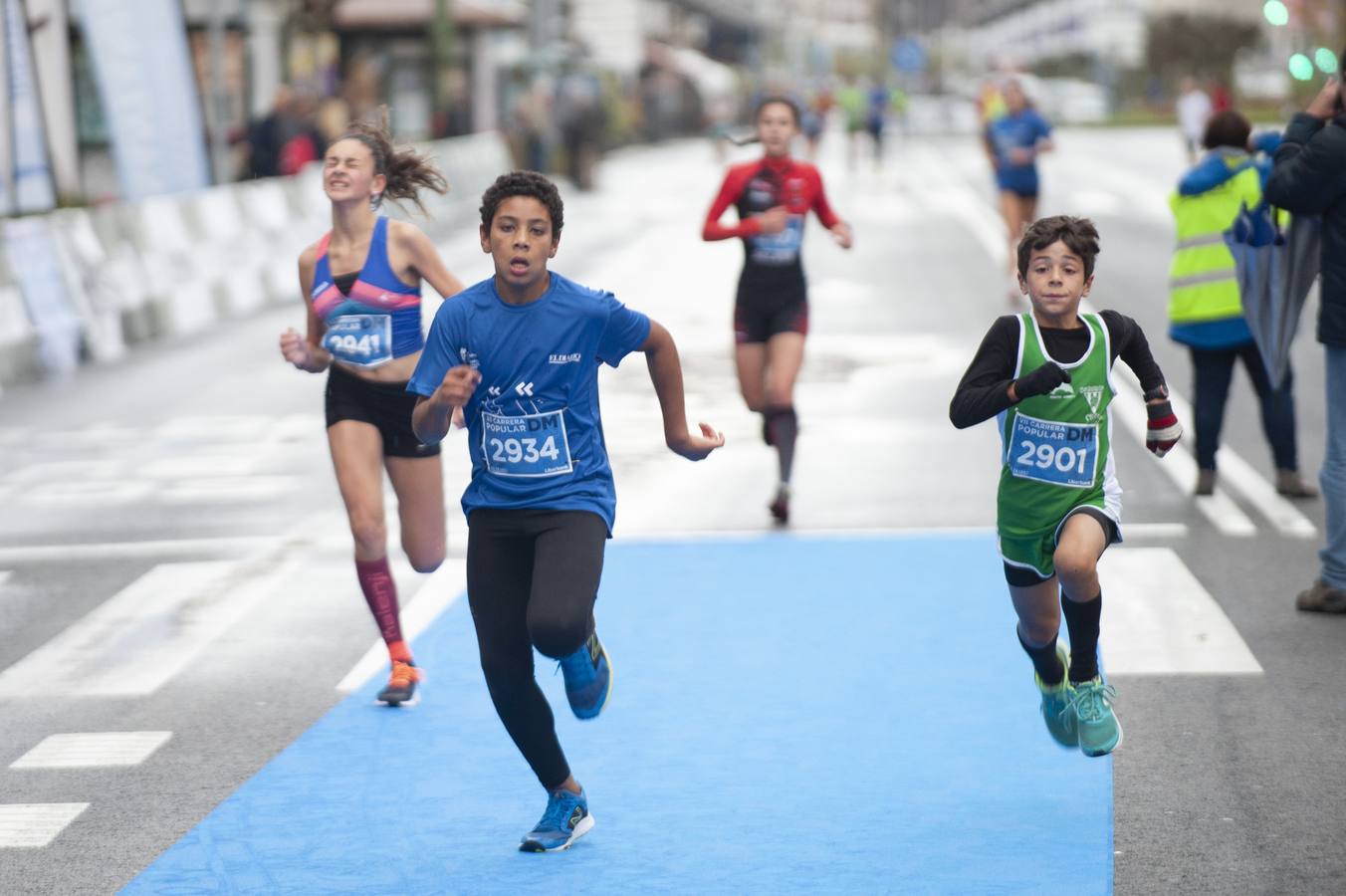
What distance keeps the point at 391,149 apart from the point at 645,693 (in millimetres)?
2110

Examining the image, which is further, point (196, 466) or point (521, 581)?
point (196, 466)

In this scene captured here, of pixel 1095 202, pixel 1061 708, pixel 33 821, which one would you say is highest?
pixel 1061 708

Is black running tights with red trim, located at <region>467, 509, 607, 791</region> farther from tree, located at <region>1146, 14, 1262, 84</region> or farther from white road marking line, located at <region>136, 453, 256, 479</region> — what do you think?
tree, located at <region>1146, 14, 1262, 84</region>

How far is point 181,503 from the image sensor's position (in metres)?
11.5

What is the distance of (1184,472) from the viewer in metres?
11.7

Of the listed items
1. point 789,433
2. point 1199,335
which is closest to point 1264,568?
point 1199,335

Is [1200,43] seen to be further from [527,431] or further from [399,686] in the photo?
[527,431]

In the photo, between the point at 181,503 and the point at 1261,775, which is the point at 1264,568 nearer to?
the point at 1261,775

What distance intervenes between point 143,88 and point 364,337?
14692mm

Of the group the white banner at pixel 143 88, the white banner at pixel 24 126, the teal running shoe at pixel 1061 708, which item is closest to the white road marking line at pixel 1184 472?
the teal running shoe at pixel 1061 708

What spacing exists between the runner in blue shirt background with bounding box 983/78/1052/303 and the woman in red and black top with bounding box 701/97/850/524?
963 cm

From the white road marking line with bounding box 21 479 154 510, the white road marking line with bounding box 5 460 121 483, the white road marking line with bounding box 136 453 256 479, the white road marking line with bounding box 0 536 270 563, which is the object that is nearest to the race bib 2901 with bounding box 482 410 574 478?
the white road marking line with bounding box 0 536 270 563

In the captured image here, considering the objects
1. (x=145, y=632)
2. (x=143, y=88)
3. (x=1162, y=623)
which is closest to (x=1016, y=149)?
(x=143, y=88)

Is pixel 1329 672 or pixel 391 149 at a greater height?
pixel 391 149
